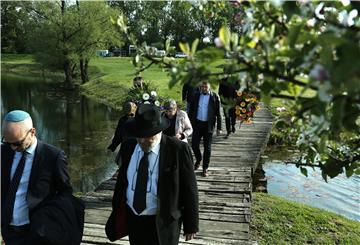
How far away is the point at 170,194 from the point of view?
165 inches

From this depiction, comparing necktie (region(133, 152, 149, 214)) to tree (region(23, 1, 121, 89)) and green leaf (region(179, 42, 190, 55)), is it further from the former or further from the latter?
tree (region(23, 1, 121, 89))

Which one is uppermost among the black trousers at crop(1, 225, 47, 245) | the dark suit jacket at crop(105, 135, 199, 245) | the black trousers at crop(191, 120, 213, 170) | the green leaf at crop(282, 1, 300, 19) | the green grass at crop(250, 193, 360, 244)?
the green leaf at crop(282, 1, 300, 19)

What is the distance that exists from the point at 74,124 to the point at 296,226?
17465 mm

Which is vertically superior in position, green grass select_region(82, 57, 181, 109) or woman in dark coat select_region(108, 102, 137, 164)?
woman in dark coat select_region(108, 102, 137, 164)

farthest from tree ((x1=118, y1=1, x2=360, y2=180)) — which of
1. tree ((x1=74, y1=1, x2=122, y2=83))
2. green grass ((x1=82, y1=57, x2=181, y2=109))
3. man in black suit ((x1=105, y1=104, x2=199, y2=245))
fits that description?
tree ((x1=74, y1=1, x2=122, y2=83))

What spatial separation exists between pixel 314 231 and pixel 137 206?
14.7ft

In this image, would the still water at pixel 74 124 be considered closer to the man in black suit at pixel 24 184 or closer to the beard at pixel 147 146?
the man in black suit at pixel 24 184

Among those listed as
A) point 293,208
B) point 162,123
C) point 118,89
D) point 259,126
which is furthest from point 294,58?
point 118,89

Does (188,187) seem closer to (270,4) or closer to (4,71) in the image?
(270,4)

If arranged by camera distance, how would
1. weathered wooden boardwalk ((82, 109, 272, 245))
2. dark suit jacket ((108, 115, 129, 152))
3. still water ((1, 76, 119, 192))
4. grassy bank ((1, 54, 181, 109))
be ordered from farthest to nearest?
grassy bank ((1, 54, 181, 109)), still water ((1, 76, 119, 192)), dark suit jacket ((108, 115, 129, 152)), weathered wooden boardwalk ((82, 109, 272, 245))

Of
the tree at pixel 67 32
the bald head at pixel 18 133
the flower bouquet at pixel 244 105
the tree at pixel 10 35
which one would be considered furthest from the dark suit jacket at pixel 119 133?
the tree at pixel 10 35

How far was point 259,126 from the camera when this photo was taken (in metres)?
16.6

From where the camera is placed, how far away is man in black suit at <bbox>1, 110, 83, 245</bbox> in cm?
403

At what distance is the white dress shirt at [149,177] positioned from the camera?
13.8ft
